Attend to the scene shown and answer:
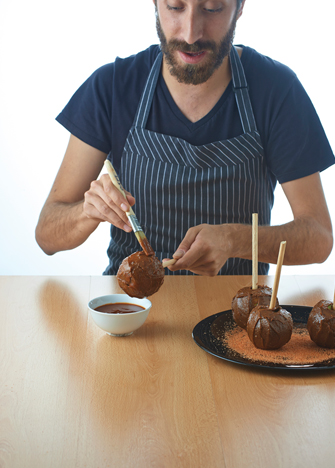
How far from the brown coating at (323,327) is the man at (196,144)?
0.61 metres

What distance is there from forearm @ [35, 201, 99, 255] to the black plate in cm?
64

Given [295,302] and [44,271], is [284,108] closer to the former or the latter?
[295,302]

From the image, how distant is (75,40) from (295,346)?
2897mm

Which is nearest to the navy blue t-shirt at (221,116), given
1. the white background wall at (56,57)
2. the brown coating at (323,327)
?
the brown coating at (323,327)

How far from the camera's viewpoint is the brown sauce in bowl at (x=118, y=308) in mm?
1237

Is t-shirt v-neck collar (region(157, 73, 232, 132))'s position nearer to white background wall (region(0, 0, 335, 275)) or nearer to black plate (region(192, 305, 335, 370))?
black plate (region(192, 305, 335, 370))

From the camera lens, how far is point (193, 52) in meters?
1.79

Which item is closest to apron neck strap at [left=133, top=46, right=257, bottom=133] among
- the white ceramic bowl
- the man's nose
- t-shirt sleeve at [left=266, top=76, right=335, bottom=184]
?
t-shirt sleeve at [left=266, top=76, right=335, bottom=184]

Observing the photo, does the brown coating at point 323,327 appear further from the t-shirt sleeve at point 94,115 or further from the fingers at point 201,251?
the t-shirt sleeve at point 94,115

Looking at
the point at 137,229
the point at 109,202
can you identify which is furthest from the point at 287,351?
the point at 109,202

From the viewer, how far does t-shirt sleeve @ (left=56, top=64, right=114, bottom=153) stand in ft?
6.46

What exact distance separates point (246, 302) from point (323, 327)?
19 centimetres

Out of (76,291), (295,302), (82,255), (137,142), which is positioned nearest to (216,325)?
(295,302)

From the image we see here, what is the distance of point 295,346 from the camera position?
1141mm
